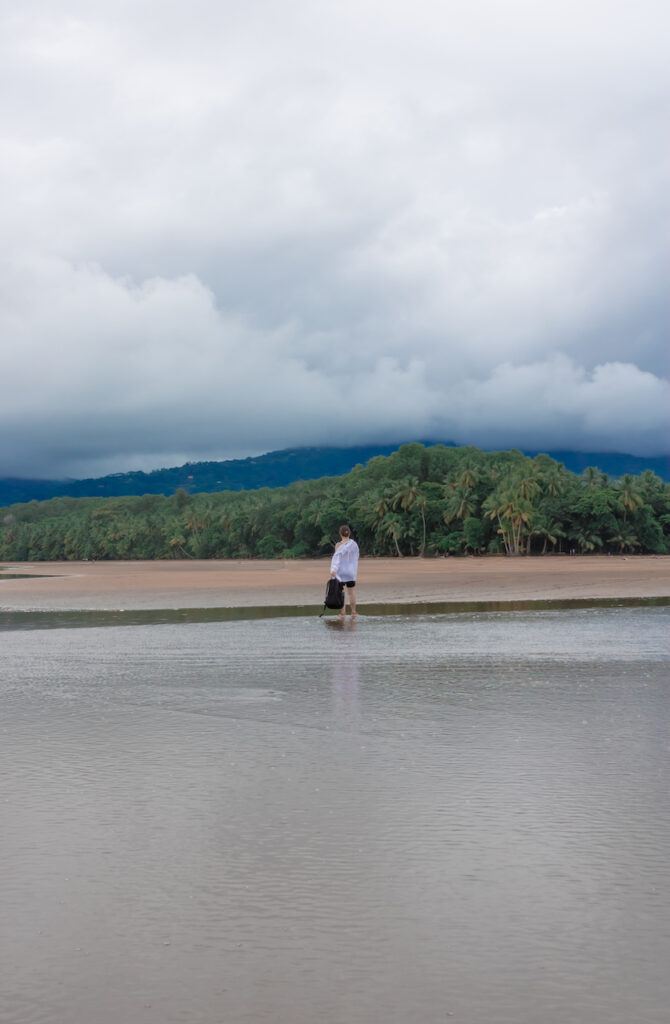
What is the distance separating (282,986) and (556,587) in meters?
30.7

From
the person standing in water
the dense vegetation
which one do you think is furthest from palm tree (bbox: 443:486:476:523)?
the person standing in water

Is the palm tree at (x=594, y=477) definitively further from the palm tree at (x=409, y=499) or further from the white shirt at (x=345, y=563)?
the white shirt at (x=345, y=563)

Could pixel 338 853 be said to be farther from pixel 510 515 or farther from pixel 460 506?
pixel 460 506

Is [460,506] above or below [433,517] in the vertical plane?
above

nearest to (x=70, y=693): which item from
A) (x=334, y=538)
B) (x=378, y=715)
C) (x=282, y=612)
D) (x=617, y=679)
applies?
(x=378, y=715)

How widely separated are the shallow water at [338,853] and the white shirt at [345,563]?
30.9 ft

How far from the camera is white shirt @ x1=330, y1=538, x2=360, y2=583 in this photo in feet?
66.9

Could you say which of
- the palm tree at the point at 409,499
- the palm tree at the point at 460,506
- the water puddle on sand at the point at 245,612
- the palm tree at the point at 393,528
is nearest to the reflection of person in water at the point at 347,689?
the water puddle on sand at the point at 245,612

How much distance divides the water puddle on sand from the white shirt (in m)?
0.86

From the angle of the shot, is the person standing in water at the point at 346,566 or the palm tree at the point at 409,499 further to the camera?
Result: the palm tree at the point at 409,499

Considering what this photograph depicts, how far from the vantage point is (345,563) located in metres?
20.5

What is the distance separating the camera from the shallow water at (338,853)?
3.63m

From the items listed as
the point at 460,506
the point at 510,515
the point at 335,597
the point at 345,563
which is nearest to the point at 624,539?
the point at 510,515

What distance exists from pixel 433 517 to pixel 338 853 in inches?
4144
